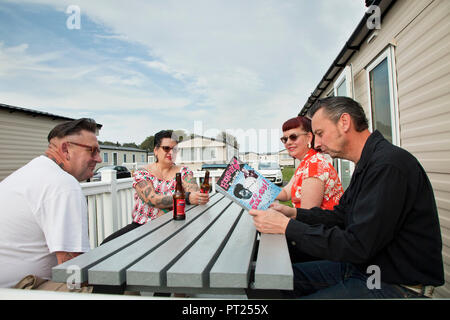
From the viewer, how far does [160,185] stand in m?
3.01

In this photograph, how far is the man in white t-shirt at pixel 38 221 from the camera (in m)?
1.29

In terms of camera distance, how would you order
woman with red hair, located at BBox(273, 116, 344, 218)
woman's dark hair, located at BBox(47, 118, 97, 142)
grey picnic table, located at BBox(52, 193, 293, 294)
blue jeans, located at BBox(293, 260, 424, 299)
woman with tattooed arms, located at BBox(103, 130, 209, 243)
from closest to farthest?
grey picnic table, located at BBox(52, 193, 293, 294), blue jeans, located at BBox(293, 260, 424, 299), woman's dark hair, located at BBox(47, 118, 97, 142), woman with red hair, located at BBox(273, 116, 344, 218), woman with tattooed arms, located at BBox(103, 130, 209, 243)

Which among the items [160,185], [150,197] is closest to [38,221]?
[150,197]

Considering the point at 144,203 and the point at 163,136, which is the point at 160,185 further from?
the point at 163,136

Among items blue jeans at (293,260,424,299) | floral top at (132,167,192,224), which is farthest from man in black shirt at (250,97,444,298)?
floral top at (132,167,192,224)

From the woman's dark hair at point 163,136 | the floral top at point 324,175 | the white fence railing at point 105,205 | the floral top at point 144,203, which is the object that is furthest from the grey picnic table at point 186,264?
the white fence railing at point 105,205

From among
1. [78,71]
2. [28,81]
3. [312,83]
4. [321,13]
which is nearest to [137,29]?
[78,71]

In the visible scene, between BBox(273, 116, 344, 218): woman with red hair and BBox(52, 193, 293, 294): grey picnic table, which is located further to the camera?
BBox(273, 116, 344, 218): woman with red hair

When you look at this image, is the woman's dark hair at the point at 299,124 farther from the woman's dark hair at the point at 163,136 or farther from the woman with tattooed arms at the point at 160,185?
the woman's dark hair at the point at 163,136

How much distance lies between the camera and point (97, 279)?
41.5 inches

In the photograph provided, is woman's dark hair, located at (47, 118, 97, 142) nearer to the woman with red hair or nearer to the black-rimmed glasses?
the black-rimmed glasses

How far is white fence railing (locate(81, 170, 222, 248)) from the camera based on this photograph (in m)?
3.14

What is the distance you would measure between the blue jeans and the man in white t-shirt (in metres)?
1.25

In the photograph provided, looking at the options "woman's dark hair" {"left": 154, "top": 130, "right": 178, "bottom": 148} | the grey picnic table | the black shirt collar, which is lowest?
the grey picnic table
